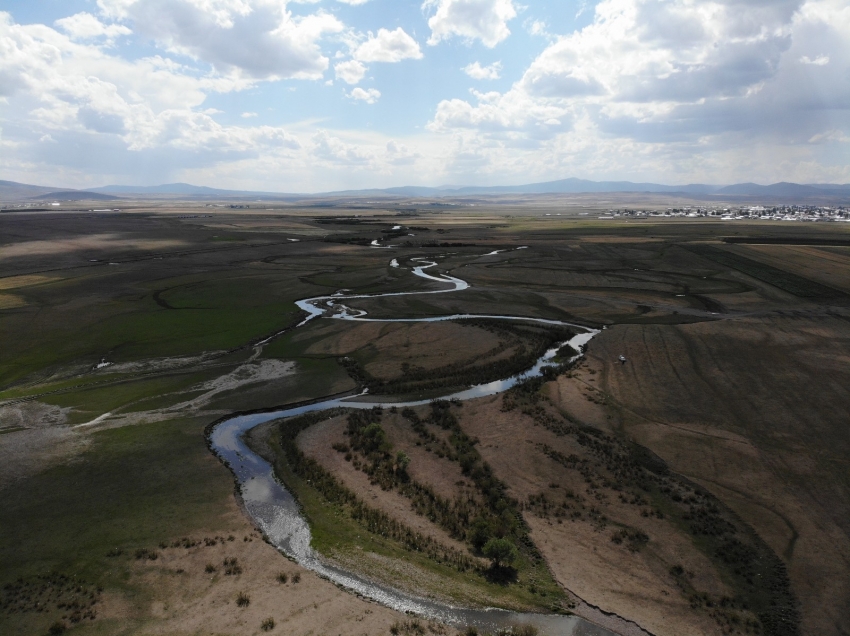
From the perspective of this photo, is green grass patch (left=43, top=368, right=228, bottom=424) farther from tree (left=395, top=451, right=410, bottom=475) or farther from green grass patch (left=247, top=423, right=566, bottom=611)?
green grass patch (left=247, top=423, right=566, bottom=611)

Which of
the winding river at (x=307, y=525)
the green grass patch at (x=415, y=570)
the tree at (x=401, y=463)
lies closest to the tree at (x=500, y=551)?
the green grass patch at (x=415, y=570)

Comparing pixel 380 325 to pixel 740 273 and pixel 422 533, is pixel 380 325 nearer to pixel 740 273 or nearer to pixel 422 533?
pixel 422 533

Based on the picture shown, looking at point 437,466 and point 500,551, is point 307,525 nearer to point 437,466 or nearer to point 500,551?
point 437,466

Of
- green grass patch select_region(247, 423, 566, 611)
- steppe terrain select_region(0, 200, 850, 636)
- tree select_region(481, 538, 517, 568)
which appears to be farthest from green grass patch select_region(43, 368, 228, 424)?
tree select_region(481, 538, 517, 568)

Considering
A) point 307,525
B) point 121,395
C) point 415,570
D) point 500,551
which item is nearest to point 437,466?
point 307,525

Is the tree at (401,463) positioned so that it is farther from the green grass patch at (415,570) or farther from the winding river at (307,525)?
the winding river at (307,525)
